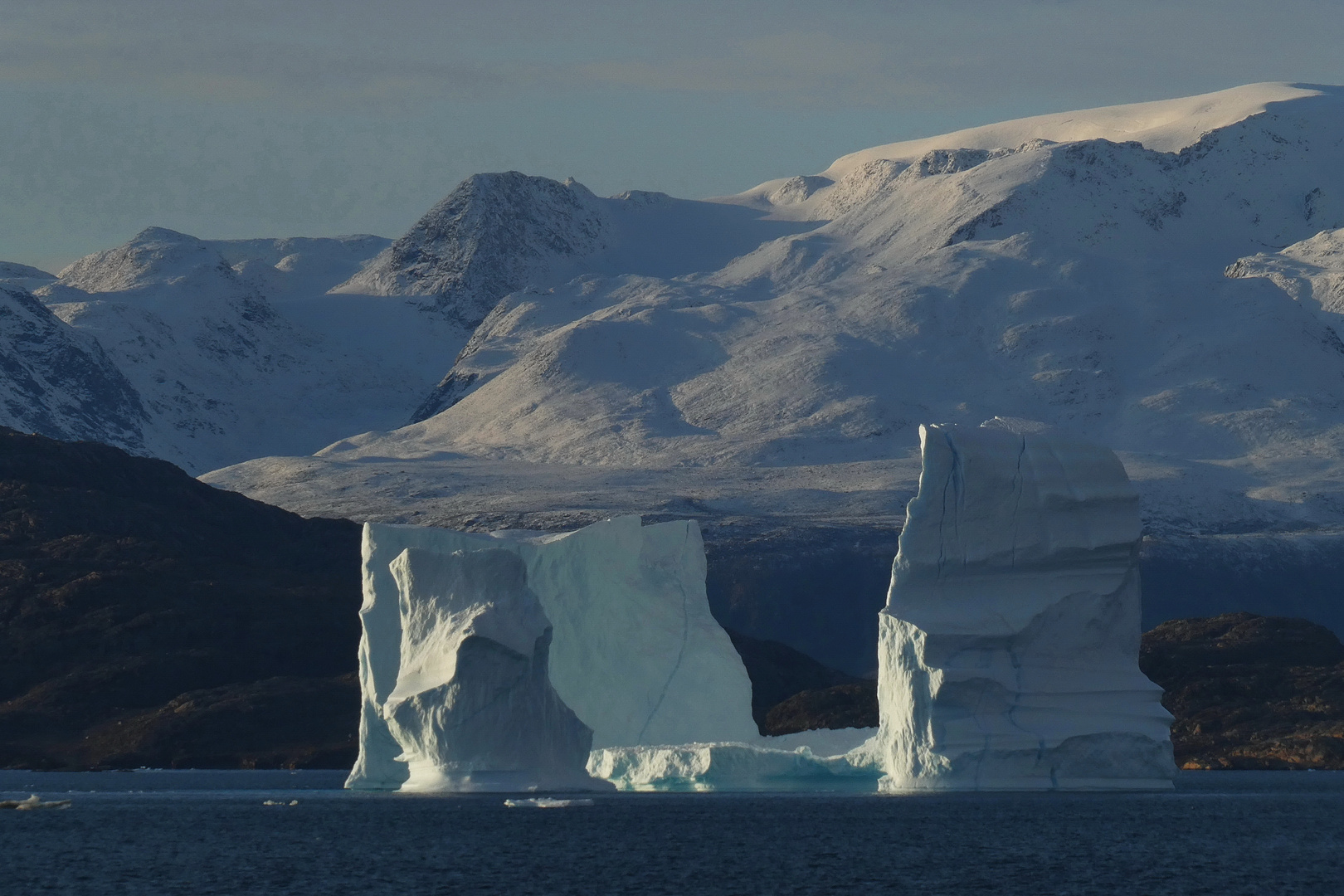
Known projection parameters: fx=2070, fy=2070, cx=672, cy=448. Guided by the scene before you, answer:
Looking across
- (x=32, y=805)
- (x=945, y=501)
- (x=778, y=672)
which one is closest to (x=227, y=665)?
(x=778, y=672)

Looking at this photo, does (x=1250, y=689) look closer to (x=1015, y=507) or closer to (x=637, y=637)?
(x=637, y=637)

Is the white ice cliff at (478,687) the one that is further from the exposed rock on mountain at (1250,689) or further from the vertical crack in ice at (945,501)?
the exposed rock on mountain at (1250,689)

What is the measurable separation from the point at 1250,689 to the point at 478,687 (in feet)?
A: 273

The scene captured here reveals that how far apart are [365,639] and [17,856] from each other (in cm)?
1707

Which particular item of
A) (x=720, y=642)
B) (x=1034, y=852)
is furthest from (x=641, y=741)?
(x=1034, y=852)

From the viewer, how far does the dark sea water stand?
55.2 metres

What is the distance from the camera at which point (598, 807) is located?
7719cm

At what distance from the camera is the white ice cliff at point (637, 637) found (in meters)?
82.4

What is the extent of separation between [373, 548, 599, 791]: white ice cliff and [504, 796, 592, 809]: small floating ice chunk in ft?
2.36

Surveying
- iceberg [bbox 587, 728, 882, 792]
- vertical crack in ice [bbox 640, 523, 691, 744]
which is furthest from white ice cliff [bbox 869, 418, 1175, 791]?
vertical crack in ice [bbox 640, 523, 691, 744]

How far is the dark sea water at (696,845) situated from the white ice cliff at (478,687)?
198cm

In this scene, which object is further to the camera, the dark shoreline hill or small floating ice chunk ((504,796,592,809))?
the dark shoreline hill

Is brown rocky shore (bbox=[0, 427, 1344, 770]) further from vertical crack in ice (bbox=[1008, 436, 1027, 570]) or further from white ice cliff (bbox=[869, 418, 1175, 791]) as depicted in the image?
vertical crack in ice (bbox=[1008, 436, 1027, 570])

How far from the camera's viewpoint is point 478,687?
6875 centimetres
